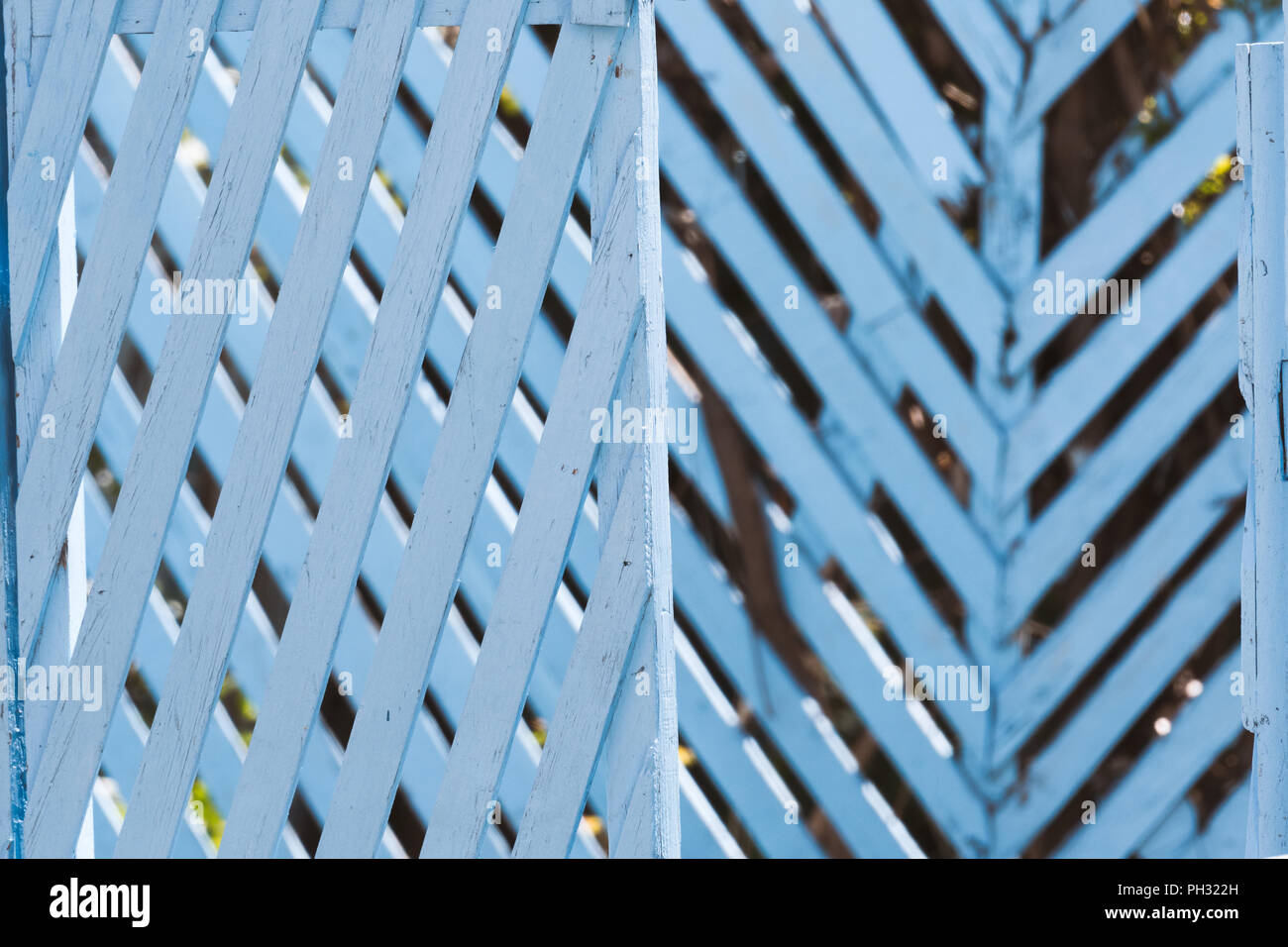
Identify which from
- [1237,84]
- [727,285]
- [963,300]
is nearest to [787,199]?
[727,285]

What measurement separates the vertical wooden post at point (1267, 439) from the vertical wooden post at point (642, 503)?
0.42m

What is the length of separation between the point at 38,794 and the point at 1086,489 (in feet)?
4.03

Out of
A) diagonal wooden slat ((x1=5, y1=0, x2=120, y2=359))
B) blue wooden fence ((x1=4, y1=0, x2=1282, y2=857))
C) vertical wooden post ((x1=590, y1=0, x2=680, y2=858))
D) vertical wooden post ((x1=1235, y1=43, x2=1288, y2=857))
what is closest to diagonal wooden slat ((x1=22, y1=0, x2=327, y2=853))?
diagonal wooden slat ((x1=5, y1=0, x2=120, y2=359))

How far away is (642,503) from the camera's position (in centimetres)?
88

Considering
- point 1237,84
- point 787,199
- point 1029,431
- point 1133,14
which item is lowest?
point 1237,84

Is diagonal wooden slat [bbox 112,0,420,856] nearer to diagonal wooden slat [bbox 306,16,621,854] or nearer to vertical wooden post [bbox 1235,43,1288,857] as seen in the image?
diagonal wooden slat [bbox 306,16,621,854]

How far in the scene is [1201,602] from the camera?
1433 mm

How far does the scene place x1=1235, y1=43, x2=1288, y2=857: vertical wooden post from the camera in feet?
2.42

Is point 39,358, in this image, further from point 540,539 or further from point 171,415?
A: point 540,539

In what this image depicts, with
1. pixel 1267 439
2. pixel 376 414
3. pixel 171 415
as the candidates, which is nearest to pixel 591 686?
pixel 376 414

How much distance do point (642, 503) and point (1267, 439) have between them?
1.45 feet

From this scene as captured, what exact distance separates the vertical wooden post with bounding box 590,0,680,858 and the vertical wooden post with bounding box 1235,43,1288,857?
420 millimetres

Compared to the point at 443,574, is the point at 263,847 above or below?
below
